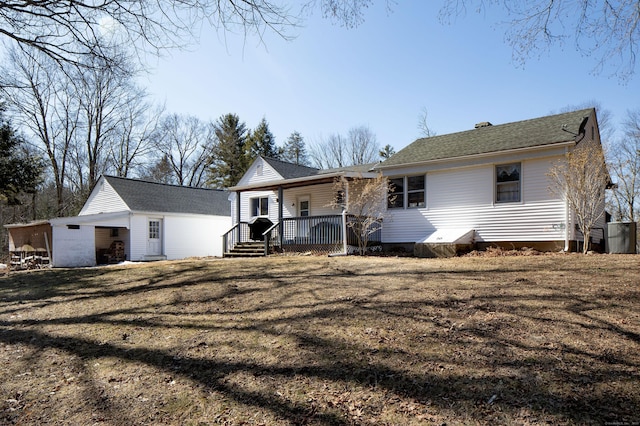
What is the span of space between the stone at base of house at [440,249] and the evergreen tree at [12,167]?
55.0 ft

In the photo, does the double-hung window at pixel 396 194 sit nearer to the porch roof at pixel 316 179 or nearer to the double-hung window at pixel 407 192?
the double-hung window at pixel 407 192

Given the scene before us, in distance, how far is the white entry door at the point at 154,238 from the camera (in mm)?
20500

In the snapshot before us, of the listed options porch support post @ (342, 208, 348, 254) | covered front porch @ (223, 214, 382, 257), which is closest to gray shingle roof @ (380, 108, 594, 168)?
porch support post @ (342, 208, 348, 254)

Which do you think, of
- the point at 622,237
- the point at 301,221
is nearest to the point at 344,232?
the point at 301,221

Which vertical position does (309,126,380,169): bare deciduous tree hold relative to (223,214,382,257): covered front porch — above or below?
above

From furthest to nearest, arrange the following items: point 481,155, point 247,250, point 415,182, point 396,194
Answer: point 247,250 → point 396,194 → point 415,182 → point 481,155

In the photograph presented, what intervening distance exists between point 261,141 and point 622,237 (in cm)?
3345

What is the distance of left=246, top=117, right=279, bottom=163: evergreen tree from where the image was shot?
40031mm

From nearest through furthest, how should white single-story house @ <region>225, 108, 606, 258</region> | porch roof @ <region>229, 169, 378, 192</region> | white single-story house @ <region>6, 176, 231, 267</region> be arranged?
1. white single-story house @ <region>225, 108, 606, 258</region>
2. porch roof @ <region>229, 169, 378, 192</region>
3. white single-story house @ <region>6, 176, 231, 267</region>

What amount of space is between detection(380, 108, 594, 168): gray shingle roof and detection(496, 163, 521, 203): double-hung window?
67cm

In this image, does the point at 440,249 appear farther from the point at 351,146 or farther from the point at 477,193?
the point at 351,146

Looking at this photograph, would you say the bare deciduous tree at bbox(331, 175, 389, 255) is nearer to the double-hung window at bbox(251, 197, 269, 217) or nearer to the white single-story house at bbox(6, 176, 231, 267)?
the double-hung window at bbox(251, 197, 269, 217)

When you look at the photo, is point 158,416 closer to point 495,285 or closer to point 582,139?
point 495,285

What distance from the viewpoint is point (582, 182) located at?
10.7 m
